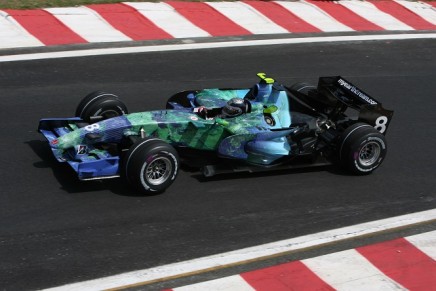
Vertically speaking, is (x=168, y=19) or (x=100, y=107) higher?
(x=168, y=19)

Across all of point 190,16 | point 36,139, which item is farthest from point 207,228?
point 190,16

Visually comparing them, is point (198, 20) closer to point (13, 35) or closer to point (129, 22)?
point (129, 22)

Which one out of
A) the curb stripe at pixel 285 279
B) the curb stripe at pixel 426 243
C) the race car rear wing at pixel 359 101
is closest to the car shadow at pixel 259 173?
the race car rear wing at pixel 359 101

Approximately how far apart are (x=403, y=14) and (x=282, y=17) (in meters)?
3.10

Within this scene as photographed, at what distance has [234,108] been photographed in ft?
27.9

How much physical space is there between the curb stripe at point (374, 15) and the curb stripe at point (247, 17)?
229 centimetres

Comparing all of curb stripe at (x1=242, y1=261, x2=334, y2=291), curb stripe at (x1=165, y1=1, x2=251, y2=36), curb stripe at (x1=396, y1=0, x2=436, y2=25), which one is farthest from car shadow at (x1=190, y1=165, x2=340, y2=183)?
curb stripe at (x1=396, y1=0, x2=436, y2=25)

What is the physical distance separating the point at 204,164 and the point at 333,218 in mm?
1669

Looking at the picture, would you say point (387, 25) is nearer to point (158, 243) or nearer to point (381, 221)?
point (381, 221)

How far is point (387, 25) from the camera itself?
50.8 feet

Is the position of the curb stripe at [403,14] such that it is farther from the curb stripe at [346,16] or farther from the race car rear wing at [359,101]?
the race car rear wing at [359,101]

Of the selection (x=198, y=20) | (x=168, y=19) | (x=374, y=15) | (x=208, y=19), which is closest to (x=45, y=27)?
(x=168, y=19)

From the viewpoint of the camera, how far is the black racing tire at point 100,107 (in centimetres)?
873

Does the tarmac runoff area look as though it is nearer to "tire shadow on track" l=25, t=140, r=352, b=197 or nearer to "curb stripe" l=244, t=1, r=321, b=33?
"curb stripe" l=244, t=1, r=321, b=33
